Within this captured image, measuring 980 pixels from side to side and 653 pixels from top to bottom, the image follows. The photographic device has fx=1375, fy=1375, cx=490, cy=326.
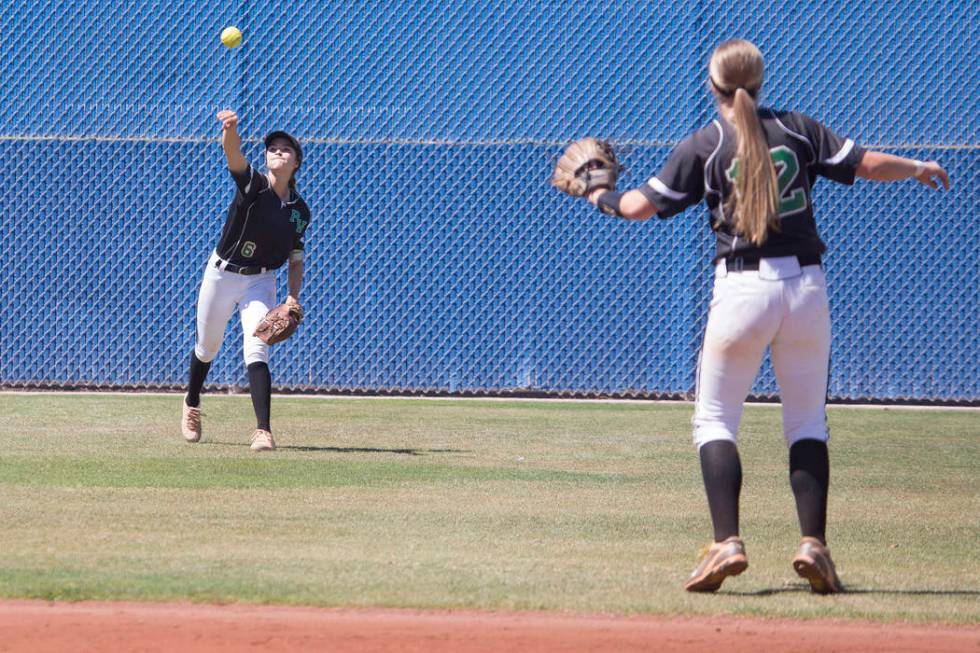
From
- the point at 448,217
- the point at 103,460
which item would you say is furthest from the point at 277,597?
the point at 448,217

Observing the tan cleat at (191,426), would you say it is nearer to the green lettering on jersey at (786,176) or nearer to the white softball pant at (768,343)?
the white softball pant at (768,343)

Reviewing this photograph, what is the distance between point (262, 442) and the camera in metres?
7.91

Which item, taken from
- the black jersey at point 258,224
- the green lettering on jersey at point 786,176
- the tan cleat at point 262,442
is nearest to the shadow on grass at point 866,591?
the green lettering on jersey at point 786,176

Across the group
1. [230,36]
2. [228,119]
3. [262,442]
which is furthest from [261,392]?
[230,36]


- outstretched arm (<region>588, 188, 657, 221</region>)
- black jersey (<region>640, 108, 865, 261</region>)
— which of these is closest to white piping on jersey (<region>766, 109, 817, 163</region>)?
black jersey (<region>640, 108, 865, 261</region>)

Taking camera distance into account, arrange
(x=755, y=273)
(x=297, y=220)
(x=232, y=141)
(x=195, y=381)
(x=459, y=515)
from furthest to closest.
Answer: (x=195, y=381) → (x=297, y=220) → (x=232, y=141) → (x=459, y=515) → (x=755, y=273)

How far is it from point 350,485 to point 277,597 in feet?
8.31

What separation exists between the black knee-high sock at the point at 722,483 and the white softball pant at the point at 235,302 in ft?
13.5


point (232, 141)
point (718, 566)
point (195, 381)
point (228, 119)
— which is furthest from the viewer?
point (195, 381)

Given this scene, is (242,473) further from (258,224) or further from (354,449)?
(258,224)

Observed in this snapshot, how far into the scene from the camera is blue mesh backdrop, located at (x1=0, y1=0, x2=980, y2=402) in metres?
11.6

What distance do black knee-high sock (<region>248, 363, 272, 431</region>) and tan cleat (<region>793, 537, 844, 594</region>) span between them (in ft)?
13.9

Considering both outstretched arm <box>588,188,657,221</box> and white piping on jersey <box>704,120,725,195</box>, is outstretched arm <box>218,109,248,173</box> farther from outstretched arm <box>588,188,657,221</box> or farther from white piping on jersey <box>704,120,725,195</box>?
white piping on jersey <box>704,120,725,195</box>

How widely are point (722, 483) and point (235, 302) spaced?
4.57 metres
